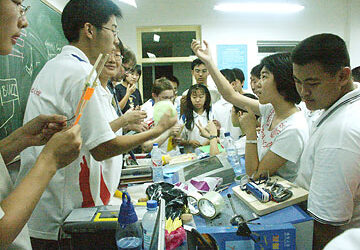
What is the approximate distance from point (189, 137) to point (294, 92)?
4.72 ft

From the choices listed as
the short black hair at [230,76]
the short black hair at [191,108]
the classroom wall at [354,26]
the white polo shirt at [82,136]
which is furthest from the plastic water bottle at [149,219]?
the classroom wall at [354,26]

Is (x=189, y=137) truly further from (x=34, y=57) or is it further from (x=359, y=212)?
(x=359, y=212)

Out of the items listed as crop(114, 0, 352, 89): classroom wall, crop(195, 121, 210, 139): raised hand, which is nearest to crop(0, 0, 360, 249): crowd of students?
crop(195, 121, 210, 139): raised hand

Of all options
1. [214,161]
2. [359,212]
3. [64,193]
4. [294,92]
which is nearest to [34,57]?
[64,193]

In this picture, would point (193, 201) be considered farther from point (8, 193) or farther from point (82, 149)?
point (8, 193)

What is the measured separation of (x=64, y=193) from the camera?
41.8 inches

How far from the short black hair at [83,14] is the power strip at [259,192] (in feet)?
3.58

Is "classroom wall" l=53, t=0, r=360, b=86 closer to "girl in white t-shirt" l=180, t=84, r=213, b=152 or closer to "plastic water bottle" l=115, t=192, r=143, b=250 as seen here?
"girl in white t-shirt" l=180, t=84, r=213, b=152

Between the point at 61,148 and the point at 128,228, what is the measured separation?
1.16 feet

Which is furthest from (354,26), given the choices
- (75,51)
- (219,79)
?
(75,51)

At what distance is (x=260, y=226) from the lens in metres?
1.01

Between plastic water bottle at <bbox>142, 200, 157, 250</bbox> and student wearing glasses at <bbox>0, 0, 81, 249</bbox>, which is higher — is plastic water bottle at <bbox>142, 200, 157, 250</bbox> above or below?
below

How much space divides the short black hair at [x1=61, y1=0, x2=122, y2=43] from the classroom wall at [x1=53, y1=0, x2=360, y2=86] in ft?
12.9

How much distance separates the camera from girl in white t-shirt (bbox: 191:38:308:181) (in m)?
1.50
